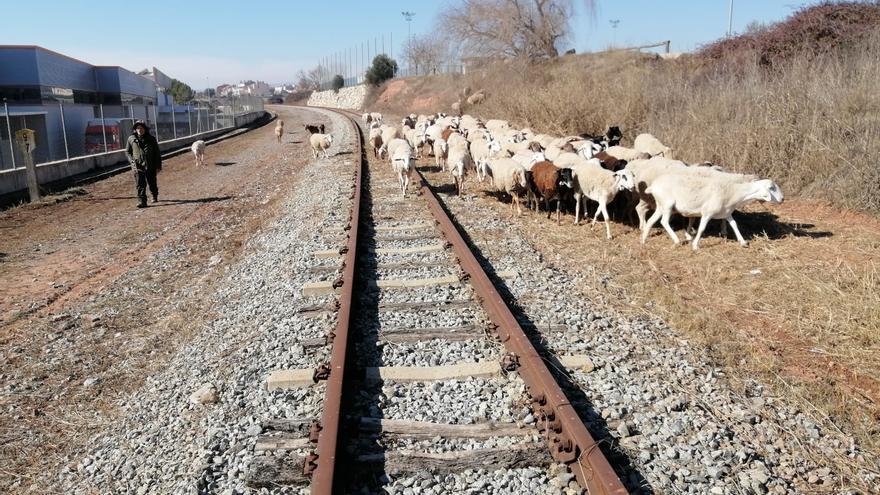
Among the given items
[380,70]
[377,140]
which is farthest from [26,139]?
[380,70]

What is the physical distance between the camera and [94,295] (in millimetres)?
7660

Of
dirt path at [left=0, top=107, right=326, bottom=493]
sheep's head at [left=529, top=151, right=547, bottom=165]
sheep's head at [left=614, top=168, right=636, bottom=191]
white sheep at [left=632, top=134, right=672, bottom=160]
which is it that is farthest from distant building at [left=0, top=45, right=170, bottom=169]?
white sheep at [left=632, top=134, right=672, bottom=160]

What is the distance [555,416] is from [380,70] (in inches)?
3324

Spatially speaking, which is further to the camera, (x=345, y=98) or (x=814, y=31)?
(x=345, y=98)

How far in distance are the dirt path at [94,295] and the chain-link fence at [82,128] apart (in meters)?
2.27

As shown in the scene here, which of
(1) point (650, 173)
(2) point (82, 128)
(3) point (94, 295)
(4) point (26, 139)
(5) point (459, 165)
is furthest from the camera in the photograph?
(2) point (82, 128)

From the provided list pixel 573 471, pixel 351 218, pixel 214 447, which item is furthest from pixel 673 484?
pixel 351 218

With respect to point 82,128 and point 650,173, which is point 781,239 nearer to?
point 650,173

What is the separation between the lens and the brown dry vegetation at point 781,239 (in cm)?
509

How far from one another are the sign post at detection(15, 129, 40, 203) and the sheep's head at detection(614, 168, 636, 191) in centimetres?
1228

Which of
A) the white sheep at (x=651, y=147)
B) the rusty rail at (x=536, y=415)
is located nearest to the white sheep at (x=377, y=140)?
the white sheep at (x=651, y=147)

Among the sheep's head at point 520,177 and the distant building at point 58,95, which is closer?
the sheep's head at point 520,177

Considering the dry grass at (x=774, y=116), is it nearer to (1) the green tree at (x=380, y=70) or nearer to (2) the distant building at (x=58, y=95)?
(2) the distant building at (x=58, y=95)

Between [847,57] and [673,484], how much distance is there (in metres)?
12.8
